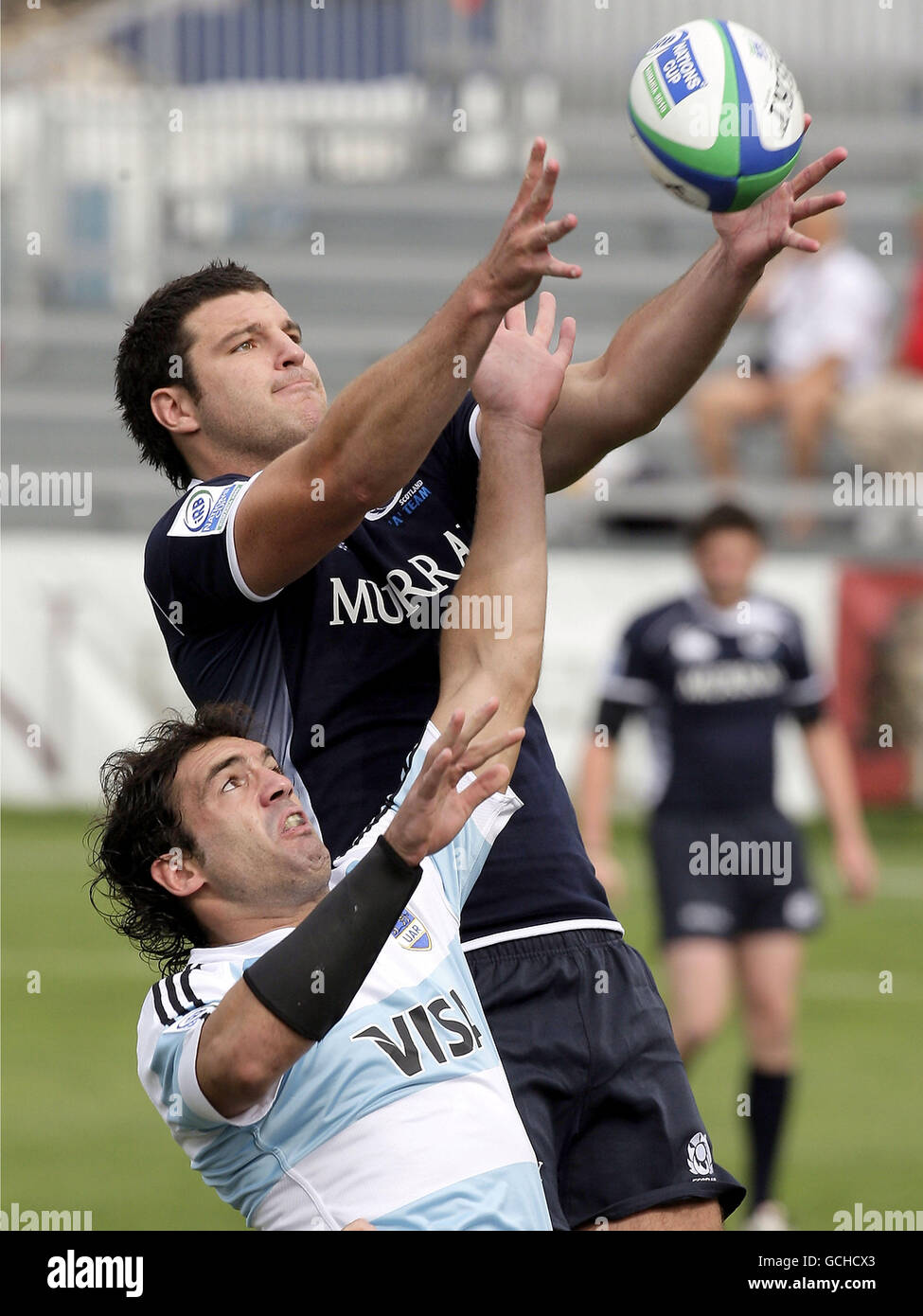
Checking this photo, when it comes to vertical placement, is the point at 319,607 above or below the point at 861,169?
below

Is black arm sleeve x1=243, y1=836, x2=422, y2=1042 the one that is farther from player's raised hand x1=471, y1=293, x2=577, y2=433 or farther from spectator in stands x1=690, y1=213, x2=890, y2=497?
spectator in stands x1=690, y1=213, x2=890, y2=497

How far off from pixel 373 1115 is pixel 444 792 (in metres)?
0.56

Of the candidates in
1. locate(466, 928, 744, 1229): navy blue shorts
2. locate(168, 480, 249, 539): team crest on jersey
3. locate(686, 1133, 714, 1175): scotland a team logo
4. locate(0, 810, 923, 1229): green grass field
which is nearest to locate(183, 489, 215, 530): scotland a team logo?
locate(168, 480, 249, 539): team crest on jersey

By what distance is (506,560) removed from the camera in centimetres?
351

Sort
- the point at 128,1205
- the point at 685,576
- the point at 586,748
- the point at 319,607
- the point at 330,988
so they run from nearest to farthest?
the point at 330,988 → the point at 319,607 → the point at 128,1205 → the point at 586,748 → the point at 685,576

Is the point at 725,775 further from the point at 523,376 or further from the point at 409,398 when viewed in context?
the point at 409,398

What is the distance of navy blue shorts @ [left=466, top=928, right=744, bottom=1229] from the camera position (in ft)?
11.8

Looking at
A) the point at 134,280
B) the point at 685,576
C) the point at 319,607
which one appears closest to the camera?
the point at 319,607

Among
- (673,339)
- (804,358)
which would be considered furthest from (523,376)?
(804,358)

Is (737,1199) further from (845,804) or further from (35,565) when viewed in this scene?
(35,565)

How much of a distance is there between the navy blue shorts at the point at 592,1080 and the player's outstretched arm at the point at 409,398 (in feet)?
3.06

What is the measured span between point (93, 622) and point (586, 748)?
642 cm
